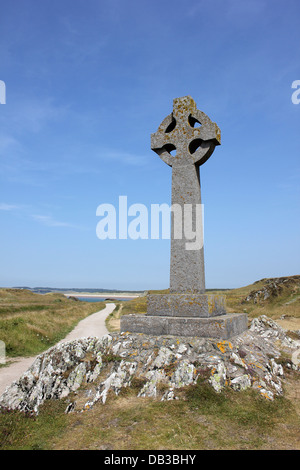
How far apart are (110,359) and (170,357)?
5.07 feet

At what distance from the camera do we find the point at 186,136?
31.8 ft

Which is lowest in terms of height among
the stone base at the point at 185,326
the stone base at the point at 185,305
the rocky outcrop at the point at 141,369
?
the rocky outcrop at the point at 141,369

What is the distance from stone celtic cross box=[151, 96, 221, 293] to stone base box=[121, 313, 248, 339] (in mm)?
1048

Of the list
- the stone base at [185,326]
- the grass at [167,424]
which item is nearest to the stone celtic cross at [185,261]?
the stone base at [185,326]

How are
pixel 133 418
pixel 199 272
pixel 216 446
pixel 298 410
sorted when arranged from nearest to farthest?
pixel 216 446, pixel 133 418, pixel 298 410, pixel 199 272

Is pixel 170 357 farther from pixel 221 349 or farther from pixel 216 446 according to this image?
pixel 216 446

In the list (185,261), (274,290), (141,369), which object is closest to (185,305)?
(185,261)

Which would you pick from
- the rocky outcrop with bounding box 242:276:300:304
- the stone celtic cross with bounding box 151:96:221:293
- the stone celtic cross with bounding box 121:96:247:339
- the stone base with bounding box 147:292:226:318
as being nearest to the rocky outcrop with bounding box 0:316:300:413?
the stone celtic cross with bounding box 121:96:247:339

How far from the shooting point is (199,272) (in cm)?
893

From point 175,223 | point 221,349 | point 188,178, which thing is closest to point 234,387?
point 221,349

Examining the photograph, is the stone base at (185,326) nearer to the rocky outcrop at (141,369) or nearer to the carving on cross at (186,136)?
the rocky outcrop at (141,369)

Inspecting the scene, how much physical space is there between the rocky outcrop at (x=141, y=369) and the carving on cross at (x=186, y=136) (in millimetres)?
5291

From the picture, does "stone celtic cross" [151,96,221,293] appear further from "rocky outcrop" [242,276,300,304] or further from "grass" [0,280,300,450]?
"rocky outcrop" [242,276,300,304]

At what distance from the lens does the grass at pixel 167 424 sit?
→ 5020 millimetres
